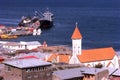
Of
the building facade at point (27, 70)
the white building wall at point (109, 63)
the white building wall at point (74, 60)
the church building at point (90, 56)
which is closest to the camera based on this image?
the building facade at point (27, 70)

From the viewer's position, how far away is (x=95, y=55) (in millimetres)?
41500

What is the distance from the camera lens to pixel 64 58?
41.8 m

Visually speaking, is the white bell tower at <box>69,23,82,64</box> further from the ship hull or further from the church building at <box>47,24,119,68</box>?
the ship hull

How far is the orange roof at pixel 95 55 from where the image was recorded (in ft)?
134

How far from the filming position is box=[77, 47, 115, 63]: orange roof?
40.8 meters

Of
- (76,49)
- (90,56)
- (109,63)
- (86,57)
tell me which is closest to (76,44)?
(76,49)

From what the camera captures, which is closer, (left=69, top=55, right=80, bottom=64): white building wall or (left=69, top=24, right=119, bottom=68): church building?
(left=69, top=55, right=80, bottom=64): white building wall

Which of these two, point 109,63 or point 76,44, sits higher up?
point 76,44

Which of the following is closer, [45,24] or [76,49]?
[76,49]

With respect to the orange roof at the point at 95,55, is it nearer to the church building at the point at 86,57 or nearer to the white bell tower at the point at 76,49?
the church building at the point at 86,57

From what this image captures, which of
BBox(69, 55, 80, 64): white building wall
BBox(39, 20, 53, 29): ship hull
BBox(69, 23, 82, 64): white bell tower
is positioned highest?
BBox(39, 20, 53, 29): ship hull

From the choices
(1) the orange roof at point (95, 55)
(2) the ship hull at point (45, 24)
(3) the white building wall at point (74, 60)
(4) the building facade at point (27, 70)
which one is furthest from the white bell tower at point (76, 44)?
(2) the ship hull at point (45, 24)

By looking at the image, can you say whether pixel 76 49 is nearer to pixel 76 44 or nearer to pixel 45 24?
pixel 76 44

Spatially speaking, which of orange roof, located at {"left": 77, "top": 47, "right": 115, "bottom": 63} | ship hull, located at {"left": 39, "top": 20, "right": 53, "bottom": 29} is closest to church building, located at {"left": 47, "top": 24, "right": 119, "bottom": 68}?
orange roof, located at {"left": 77, "top": 47, "right": 115, "bottom": 63}
